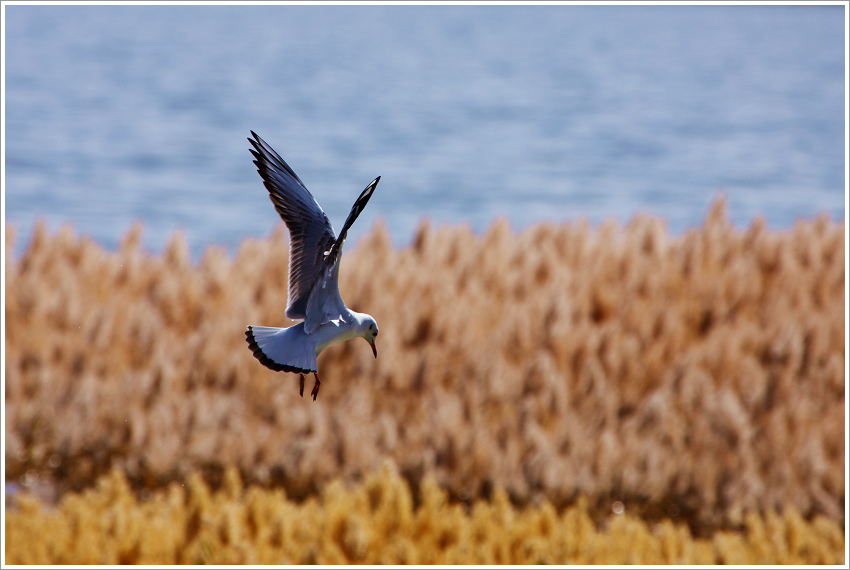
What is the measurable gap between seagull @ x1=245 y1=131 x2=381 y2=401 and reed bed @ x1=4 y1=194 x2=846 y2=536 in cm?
471

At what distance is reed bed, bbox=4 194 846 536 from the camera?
5.58 meters

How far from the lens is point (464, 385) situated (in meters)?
5.91

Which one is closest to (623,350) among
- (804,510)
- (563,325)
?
(563,325)

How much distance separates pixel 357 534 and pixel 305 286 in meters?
3.87

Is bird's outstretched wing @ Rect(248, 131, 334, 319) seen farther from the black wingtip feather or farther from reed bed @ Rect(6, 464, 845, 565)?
reed bed @ Rect(6, 464, 845, 565)

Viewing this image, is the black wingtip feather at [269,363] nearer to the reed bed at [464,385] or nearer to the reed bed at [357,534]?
the reed bed at [357,534]

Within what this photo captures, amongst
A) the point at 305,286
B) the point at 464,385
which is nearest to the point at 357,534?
the point at 464,385

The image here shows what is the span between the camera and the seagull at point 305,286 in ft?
2.76

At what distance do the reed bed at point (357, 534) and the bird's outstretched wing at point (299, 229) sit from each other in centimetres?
365

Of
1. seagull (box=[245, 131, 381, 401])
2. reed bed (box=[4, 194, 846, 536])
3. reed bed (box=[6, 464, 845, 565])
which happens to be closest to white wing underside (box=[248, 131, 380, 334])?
seagull (box=[245, 131, 381, 401])

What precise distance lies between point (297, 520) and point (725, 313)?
3710mm

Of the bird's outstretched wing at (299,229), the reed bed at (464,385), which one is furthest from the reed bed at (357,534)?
the bird's outstretched wing at (299,229)

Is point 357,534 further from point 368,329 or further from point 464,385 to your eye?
point 368,329

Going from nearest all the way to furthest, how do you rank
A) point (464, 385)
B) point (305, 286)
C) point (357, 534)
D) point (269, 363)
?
point (269, 363), point (305, 286), point (357, 534), point (464, 385)
